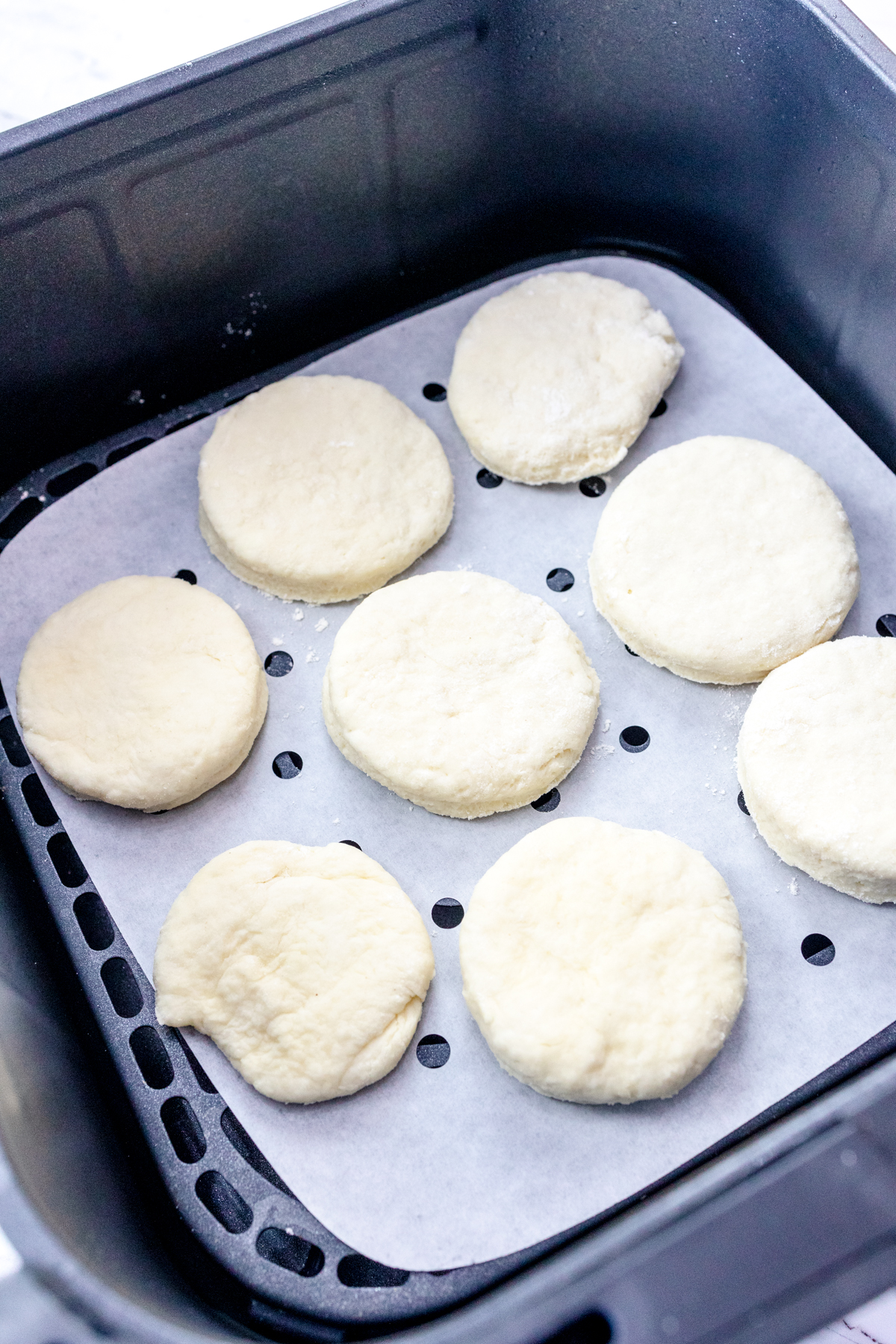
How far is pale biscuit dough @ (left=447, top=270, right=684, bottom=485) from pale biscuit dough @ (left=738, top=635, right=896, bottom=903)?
33cm

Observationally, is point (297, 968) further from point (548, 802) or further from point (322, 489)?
point (322, 489)

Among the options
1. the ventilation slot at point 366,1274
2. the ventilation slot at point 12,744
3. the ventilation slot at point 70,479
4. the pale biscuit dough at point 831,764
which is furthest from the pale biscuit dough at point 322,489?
the ventilation slot at point 366,1274

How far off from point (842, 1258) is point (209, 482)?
34.6 inches

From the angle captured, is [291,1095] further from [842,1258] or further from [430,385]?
[430,385]

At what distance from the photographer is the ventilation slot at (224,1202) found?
2.96 feet

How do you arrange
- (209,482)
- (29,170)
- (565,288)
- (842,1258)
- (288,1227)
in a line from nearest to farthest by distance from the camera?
(842,1258), (288,1227), (29,170), (209,482), (565,288)

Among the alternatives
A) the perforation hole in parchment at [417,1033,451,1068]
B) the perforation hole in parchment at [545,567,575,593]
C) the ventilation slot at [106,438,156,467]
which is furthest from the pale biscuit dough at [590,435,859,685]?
the ventilation slot at [106,438,156,467]

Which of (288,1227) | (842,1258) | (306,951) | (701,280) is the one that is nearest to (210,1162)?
(288,1227)

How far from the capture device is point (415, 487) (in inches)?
45.8

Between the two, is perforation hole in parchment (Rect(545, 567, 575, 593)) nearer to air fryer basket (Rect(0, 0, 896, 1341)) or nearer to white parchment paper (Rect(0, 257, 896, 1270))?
white parchment paper (Rect(0, 257, 896, 1270))

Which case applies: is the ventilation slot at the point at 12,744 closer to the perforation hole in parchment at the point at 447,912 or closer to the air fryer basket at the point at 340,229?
the air fryer basket at the point at 340,229

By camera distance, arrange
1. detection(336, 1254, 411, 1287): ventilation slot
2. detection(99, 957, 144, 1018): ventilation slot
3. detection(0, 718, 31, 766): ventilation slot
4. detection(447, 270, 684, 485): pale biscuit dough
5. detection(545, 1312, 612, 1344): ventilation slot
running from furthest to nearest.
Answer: detection(447, 270, 684, 485): pale biscuit dough < detection(0, 718, 31, 766): ventilation slot < detection(99, 957, 144, 1018): ventilation slot < detection(336, 1254, 411, 1287): ventilation slot < detection(545, 1312, 612, 1344): ventilation slot

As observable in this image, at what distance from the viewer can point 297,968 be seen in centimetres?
94

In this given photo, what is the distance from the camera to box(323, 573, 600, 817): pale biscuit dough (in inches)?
39.9
